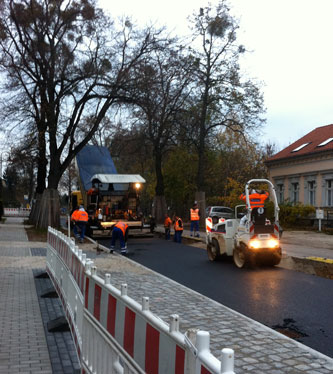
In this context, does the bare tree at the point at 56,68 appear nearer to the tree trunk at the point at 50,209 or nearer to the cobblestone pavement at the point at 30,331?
the tree trunk at the point at 50,209

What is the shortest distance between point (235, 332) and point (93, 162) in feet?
80.5

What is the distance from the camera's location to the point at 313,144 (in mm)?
38188

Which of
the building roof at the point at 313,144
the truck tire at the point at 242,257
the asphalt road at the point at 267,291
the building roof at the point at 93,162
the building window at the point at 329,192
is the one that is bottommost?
the asphalt road at the point at 267,291

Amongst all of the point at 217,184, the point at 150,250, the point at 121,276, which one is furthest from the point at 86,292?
the point at 217,184

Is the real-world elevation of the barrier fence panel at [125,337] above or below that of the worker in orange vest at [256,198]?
below

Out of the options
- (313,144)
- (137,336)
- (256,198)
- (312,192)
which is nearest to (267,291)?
(256,198)

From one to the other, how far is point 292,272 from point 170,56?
2115 cm

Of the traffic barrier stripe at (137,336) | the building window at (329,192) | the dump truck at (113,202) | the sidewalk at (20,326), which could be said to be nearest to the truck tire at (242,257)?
the sidewalk at (20,326)

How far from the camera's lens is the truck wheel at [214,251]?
15.0 metres

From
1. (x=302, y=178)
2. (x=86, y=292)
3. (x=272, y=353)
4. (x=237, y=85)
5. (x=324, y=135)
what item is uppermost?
(x=237, y=85)

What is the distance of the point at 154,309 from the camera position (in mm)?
8109

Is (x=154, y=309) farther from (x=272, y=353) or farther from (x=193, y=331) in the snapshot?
(x=193, y=331)

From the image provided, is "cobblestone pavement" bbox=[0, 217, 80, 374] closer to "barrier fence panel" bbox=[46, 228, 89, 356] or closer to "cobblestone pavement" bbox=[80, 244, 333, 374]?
"barrier fence panel" bbox=[46, 228, 89, 356]

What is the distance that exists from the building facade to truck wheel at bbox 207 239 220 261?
20462 mm
